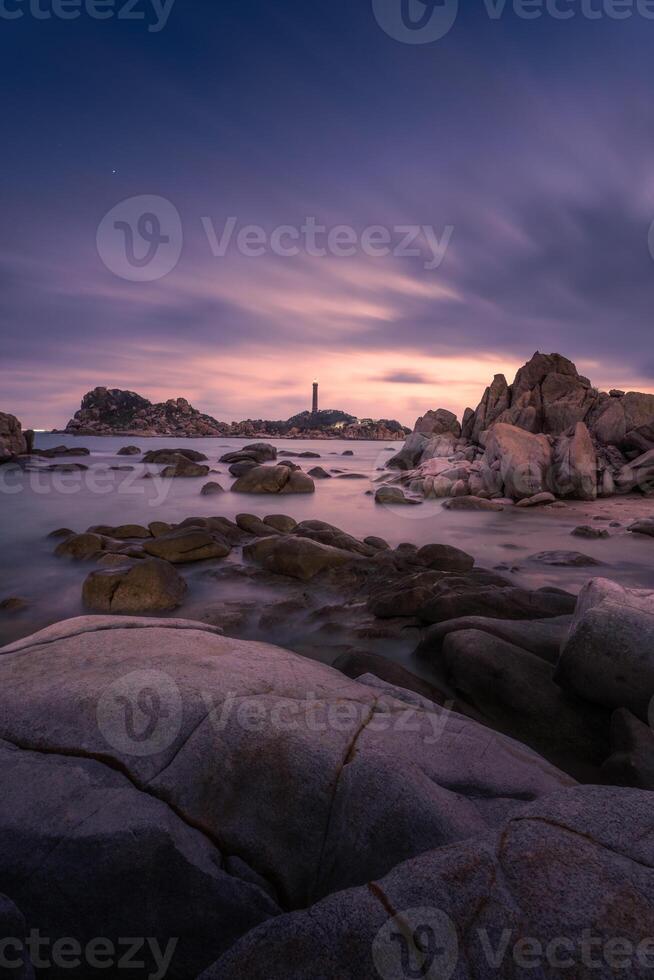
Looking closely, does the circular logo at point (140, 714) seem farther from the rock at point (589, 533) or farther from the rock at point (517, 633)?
the rock at point (589, 533)

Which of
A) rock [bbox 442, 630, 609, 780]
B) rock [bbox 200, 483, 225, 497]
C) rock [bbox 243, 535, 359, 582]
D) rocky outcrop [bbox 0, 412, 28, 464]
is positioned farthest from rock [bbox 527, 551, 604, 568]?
rocky outcrop [bbox 0, 412, 28, 464]

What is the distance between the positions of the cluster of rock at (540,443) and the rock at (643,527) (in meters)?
5.59

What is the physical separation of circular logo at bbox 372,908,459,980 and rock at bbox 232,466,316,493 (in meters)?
20.8

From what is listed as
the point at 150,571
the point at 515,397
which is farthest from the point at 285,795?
the point at 515,397

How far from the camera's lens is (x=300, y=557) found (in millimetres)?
9250

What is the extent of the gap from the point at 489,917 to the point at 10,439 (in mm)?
57189

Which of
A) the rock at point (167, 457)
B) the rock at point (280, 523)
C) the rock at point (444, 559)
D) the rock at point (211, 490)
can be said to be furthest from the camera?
the rock at point (167, 457)

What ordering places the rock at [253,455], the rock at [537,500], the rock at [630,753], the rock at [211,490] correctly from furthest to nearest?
the rock at [253,455], the rock at [211,490], the rock at [537,500], the rock at [630,753]

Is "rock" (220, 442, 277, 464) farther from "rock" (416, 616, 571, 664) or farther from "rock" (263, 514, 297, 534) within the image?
"rock" (416, 616, 571, 664)

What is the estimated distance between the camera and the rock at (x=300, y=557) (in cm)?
913

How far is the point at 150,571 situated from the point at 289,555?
2.67 metres

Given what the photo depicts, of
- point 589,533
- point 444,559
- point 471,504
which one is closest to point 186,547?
point 444,559

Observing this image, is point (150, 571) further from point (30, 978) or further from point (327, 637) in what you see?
point (30, 978)

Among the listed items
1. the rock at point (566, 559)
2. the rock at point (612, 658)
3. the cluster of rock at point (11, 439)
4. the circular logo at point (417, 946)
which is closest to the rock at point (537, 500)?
the rock at point (566, 559)
